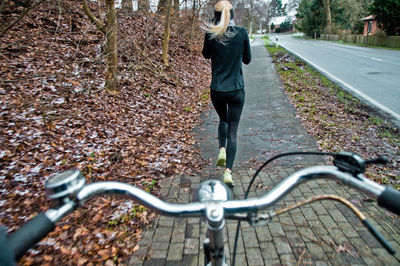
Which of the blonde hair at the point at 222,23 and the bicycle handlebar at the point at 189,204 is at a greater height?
the blonde hair at the point at 222,23

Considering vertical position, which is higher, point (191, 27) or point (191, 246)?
point (191, 27)

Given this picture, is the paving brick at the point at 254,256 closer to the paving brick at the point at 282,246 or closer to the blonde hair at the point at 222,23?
the paving brick at the point at 282,246

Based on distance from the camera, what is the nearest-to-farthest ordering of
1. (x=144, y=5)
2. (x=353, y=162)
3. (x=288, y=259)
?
Result: (x=353, y=162), (x=288, y=259), (x=144, y=5)

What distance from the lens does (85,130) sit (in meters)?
5.81

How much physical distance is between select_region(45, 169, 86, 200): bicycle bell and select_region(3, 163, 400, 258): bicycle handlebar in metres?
0.03

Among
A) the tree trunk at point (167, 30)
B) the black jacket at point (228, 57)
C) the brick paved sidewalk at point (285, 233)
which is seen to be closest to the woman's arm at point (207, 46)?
the black jacket at point (228, 57)

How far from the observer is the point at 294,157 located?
4949mm

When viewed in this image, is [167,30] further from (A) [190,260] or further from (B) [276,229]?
(A) [190,260]

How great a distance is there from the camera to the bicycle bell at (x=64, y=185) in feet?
3.11

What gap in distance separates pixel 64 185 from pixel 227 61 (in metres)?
3.13

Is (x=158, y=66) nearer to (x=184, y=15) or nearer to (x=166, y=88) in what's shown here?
(x=166, y=88)

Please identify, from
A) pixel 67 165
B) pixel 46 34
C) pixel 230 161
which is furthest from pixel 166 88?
pixel 230 161

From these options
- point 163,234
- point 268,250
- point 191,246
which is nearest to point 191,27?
point 163,234

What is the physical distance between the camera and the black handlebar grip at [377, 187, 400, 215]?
100cm
